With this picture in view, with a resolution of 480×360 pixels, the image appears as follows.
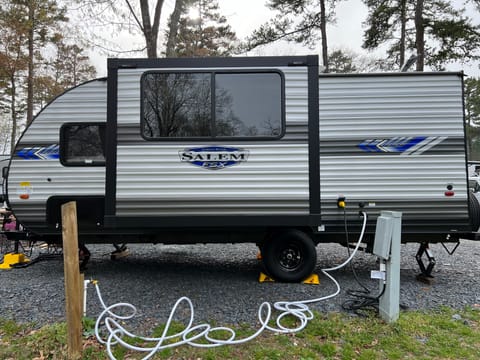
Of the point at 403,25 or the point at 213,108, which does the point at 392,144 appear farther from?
the point at 403,25

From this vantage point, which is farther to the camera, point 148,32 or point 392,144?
point 148,32

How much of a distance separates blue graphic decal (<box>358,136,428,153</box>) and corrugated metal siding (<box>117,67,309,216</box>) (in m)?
0.90

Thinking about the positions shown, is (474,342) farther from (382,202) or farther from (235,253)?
(235,253)

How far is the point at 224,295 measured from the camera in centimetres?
412

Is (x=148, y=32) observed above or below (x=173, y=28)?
below

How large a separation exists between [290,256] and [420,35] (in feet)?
37.7

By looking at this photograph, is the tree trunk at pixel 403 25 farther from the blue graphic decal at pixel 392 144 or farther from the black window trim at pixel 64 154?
the black window trim at pixel 64 154

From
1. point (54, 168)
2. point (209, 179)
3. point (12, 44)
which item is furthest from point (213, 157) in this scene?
point (12, 44)

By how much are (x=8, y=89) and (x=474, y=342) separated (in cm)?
2313

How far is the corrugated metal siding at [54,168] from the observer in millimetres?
4633

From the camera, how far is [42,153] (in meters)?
4.66

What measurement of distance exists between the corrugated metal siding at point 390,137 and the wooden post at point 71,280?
9.78ft

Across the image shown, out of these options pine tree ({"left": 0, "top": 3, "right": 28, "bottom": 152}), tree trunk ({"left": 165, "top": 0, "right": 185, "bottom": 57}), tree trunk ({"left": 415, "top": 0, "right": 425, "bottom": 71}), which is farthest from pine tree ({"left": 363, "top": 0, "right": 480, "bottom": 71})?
pine tree ({"left": 0, "top": 3, "right": 28, "bottom": 152})

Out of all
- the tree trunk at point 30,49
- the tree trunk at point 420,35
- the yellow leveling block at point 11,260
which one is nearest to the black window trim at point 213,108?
the yellow leveling block at point 11,260
